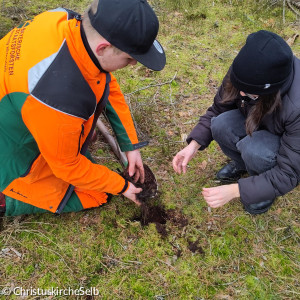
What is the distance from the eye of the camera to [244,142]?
2.37 metres

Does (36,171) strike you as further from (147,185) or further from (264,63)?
(264,63)

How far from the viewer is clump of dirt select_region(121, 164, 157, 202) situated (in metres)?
2.61

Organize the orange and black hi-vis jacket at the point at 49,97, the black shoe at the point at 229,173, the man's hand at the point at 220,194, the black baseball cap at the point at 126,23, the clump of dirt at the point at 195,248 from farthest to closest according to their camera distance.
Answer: the black shoe at the point at 229,173
the clump of dirt at the point at 195,248
the man's hand at the point at 220,194
the orange and black hi-vis jacket at the point at 49,97
the black baseball cap at the point at 126,23

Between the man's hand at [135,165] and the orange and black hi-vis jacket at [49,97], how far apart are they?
1.42ft

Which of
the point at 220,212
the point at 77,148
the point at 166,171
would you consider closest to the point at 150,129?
the point at 166,171

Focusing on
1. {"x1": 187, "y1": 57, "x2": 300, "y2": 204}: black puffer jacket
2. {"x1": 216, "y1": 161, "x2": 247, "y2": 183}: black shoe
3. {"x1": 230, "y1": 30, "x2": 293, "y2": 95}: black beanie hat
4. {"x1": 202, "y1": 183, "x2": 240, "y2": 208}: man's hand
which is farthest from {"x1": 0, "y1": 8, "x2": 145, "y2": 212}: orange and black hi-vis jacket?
{"x1": 216, "y1": 161, "x2": 247, "y2": 183}: black shoe

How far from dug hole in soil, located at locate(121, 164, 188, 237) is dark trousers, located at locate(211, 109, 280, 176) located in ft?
2.42

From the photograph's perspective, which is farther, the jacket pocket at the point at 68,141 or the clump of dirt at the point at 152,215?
the clump of dirt at the point at 152,215

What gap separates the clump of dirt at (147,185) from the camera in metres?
2.61

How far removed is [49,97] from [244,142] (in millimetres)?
1582

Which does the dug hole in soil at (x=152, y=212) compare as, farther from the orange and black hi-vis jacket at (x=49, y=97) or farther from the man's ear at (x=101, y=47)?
the man's ear at (x=101, y=47)

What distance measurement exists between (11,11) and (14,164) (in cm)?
419

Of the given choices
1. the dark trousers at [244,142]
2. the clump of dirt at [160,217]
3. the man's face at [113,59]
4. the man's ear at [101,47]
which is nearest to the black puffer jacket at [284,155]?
the dark trousers at [244,142]

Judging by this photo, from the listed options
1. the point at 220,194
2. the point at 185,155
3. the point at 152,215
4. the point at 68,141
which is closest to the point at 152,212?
the point at 152,215
